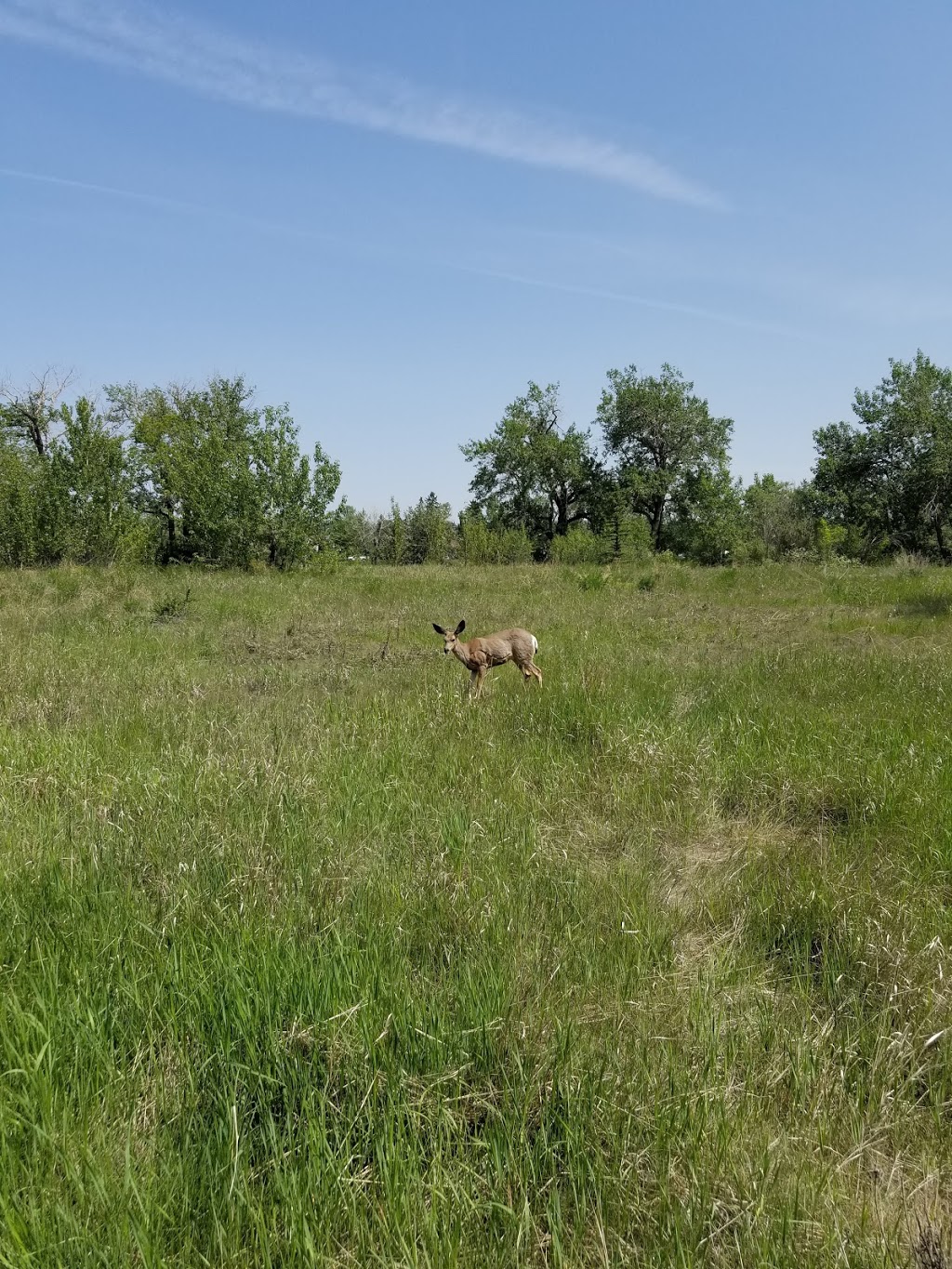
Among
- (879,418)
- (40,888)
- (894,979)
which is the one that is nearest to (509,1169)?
(894,979)

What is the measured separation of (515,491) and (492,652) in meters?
50.8

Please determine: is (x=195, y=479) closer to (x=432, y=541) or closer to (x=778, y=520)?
(x=432, y=541)

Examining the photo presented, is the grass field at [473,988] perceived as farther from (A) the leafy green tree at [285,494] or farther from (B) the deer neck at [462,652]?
(A) the leafy green tree at [285,494]

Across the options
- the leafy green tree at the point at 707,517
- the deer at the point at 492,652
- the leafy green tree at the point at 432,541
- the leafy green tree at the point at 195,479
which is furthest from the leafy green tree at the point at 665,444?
the deer at the point at 492,652

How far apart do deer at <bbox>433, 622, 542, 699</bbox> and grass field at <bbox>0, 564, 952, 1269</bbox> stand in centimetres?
213

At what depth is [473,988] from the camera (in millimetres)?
2678

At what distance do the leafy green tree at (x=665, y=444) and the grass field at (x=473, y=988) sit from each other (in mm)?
49913

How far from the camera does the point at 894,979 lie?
2.96 meters

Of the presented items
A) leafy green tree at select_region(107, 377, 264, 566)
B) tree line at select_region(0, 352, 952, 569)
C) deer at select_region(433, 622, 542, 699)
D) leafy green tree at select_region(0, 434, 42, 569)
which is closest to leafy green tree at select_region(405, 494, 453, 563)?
tree line at select_region(0, 352, 952, 569)

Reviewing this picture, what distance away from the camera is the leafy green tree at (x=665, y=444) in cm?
5375

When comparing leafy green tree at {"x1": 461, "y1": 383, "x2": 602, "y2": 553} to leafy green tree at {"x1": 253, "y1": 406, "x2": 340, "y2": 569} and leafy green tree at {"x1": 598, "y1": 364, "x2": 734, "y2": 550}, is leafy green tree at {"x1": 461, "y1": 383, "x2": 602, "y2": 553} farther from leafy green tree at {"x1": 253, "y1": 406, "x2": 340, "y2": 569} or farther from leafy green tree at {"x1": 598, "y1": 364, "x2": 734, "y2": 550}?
leafy green tree at {"x1": 253, "y1": 406, "x2": 340, "y2": 569}

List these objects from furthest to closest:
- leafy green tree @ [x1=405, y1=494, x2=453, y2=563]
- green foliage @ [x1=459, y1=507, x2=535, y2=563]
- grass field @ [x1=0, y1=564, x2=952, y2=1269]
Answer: leafy green tree @ [x1=405, y1=494, x2=453, y2=563] < green foliage @ [x1=459, y1=507, x2=535, y2=563] < grass field @ [x1=0, y1=564, x2=952, y2=1269]

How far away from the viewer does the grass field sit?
1896mm

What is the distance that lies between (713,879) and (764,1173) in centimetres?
198
